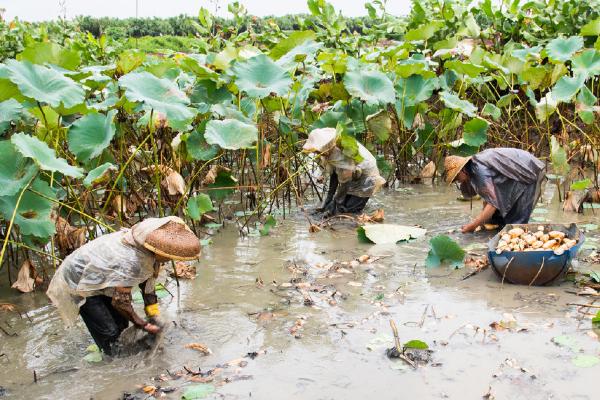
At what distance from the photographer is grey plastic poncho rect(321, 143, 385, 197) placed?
21.5 ft

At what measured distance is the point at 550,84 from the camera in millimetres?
7539

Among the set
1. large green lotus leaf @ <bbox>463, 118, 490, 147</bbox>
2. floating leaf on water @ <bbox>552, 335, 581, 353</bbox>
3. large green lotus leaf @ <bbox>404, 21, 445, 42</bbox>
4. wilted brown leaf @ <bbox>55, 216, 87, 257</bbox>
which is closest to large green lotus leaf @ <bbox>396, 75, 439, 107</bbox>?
large green lotus leaf @ <bbox>463, 118, 490, 147</bbox>

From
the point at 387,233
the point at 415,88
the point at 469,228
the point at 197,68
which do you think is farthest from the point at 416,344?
the point at 415,88

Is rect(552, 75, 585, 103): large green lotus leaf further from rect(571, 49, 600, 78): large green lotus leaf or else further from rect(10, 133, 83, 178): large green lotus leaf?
rect(10, 133, 83, 178): large green lotus leaf

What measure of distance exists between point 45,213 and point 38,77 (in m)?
0.88

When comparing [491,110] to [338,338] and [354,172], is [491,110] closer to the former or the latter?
[354,172]

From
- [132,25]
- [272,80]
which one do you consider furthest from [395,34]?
[132,25]

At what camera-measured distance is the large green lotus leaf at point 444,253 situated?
5074 millimetres

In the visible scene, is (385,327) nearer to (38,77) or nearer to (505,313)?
(505,313)

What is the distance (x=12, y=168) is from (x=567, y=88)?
16.3 ft

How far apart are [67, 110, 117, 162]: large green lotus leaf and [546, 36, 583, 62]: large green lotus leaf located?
15.7 feet

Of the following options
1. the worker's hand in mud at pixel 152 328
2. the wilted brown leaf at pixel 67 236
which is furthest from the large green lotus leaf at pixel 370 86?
the worker's hand in mud at pixel 152 328

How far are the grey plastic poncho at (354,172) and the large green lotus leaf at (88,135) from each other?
2350 mm

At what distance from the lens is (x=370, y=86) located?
6852 mm
